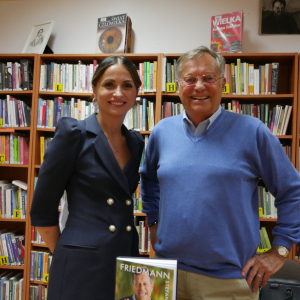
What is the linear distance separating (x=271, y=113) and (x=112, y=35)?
1800 mm

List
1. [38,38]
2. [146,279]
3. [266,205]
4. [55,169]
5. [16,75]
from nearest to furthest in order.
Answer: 1. [146,279]
2. [55,169]
3. [266,205]
4. [16,75]
5. [38,38]

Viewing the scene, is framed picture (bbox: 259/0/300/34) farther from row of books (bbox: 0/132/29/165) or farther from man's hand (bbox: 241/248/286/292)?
row of books (bbox: 0/132/29/165)

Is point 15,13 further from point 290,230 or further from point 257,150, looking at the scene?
point 290,230

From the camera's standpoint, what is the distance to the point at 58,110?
2.89 metres

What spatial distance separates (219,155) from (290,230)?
43 cm

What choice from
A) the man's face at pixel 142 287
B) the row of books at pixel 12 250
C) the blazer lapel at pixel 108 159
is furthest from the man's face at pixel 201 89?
the row of books at pixel 12 250

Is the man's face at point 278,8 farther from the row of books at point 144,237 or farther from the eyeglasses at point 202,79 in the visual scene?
the row of books at point 144,237

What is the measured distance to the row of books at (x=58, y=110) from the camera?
2879mm

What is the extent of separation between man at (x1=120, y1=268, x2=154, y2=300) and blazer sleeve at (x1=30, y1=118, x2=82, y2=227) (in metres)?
0.51

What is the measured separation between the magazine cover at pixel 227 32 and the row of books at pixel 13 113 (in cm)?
208

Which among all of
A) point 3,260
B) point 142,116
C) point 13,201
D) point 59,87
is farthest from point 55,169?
point 3,260

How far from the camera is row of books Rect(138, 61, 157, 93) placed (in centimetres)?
275

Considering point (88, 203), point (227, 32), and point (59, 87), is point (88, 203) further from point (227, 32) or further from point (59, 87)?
point (227, 32)

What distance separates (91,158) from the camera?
1.17 meters
